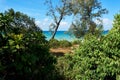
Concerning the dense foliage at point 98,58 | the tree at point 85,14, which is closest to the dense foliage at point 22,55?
the dense foliage at point 98,58

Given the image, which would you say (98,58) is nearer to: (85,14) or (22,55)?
(22,55)

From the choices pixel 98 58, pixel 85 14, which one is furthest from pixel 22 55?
pixel 85 14

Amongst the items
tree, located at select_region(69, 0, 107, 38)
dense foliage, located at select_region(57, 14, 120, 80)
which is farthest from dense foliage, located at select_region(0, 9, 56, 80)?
tree, located at select_region(69, 0, 107, 38)

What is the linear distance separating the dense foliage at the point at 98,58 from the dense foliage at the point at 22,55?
8.04ft

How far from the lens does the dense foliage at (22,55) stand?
9.70 metres

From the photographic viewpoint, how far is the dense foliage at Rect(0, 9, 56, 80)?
9695 mm

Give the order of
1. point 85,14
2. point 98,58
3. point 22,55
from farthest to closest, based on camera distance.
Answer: point 85,14
point 98,58
point 22,55

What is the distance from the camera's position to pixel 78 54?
13.8 meters

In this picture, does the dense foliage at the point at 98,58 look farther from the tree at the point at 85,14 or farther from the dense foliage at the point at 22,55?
the tree at the point at 85,14

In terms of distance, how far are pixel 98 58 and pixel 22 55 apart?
4334mm

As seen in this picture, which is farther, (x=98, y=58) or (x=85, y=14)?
(x=85, y=14)

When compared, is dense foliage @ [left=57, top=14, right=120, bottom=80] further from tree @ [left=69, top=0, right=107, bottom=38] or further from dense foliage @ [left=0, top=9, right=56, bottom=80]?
tree @ [left=69, top=0, right=107, bottom=38]

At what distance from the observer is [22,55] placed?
31.8 ft

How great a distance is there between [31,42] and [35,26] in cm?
1338
